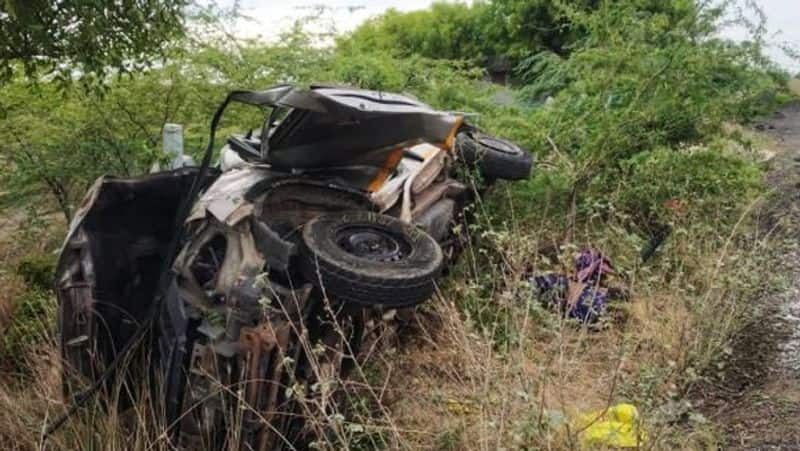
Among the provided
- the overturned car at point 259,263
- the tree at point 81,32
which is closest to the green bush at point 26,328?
the overturned car at point 259,263

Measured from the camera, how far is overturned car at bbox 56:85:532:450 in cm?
326

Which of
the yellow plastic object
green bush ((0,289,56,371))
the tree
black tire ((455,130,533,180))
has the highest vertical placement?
the tree

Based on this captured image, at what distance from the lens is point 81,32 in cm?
371

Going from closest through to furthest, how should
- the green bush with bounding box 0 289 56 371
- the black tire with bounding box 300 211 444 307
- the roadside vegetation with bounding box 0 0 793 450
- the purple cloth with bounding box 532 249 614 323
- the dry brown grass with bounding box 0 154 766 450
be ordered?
the dry brown grass with bounding box 0 154 766 450
the black tire with bounding box 300 211 444 307
the roadside vegetation with bounding box 0 0 793 450
the purple cloth with bounding box 532 249 614 323
the green bush with bounding box 0 289 56 371

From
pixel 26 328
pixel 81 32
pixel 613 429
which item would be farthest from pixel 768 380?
pixel 26 328

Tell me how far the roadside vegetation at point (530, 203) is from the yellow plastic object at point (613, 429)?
0.24ft

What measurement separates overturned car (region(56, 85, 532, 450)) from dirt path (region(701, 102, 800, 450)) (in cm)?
156

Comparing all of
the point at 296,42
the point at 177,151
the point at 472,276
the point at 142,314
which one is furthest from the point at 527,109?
the point at 142,314

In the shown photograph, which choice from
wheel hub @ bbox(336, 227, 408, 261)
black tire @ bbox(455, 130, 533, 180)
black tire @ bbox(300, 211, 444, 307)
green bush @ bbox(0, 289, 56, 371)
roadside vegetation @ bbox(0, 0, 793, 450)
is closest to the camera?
black tire @ bbox(300, 211, 444, 307)

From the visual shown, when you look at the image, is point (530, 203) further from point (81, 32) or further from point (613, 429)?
point (81, 32)

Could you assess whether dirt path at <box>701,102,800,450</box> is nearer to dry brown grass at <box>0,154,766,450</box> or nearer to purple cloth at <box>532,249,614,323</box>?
dry brown grass at <box>0,154,766,450</box>

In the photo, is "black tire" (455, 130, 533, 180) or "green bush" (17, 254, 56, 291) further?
"black tire" (455, 130, 533, 180)

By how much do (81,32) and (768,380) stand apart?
401 cm

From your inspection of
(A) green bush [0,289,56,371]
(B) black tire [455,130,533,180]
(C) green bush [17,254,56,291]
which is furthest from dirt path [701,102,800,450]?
(C) green bush [17,254,56,291]
